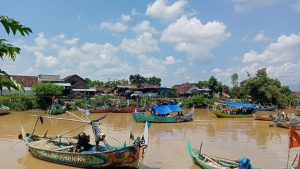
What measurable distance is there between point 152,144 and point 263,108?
91.5 ft

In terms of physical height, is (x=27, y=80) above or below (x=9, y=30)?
above

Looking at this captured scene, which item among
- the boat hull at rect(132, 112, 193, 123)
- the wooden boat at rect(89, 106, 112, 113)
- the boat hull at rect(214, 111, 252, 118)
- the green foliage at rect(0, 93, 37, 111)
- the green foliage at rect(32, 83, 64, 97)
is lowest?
the boat hull at rect(132, 112, 193, 123)

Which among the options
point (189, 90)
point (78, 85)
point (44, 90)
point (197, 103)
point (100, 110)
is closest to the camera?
point (100, 110)

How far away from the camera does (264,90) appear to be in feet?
148

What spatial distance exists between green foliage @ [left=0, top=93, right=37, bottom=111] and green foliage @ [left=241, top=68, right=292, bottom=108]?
28.2 metres

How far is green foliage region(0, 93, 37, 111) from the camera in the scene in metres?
35.5

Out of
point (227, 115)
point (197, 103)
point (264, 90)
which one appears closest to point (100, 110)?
point (227, 115)

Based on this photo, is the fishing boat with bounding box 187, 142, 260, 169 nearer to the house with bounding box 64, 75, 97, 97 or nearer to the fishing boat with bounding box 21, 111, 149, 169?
the fishing boat with bounding box 21, 111, 149, 169

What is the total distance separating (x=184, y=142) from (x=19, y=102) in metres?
23.5

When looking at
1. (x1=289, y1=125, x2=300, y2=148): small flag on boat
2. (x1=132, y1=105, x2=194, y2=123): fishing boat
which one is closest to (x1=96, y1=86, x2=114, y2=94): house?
(x1=132, y1=105, x2=194, y2=123): fishing boat

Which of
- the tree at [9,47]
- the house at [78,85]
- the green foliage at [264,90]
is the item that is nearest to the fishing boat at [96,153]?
the tree at [9,47]

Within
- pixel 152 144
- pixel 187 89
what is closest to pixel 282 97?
pixel 187 89

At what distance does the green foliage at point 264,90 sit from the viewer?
45.2 m

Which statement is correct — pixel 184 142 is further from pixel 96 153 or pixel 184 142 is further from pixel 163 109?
pixel 163 109
